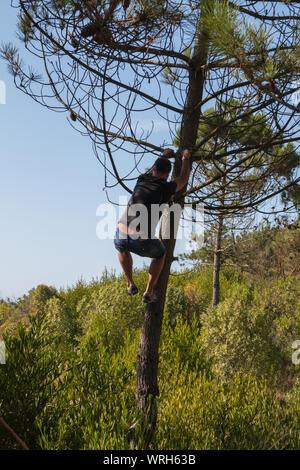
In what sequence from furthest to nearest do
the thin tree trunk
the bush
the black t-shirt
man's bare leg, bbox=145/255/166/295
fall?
the thin tree trunk → the bush → man's bare leg, bbox=145/255/166/295 → the black t-shirt

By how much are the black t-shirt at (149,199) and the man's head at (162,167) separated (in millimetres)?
71

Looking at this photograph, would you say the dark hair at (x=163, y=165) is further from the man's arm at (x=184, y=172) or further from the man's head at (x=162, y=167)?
the man's arm at (x=184, y=172)

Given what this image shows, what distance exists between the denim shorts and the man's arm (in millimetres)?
621

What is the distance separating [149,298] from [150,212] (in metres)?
0.94

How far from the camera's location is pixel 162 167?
4.62m

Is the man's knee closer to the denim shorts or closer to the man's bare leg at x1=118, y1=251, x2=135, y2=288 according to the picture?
the denim shorts

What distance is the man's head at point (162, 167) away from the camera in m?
4.62

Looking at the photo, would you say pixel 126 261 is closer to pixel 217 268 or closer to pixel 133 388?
pixel 133 388

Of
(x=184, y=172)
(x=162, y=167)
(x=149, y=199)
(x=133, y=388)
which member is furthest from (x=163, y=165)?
(x=133, y=388)

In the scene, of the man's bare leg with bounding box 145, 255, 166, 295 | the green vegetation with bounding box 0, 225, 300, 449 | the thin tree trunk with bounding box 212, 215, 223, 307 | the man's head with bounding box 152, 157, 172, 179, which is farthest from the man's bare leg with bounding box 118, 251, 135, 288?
the thin tree trunk with bounding box 212, 215, 223, 307

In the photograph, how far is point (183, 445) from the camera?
4344mm

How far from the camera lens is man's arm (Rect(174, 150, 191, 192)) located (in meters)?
4.55

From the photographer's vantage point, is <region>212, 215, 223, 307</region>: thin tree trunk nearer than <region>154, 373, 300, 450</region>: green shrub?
No

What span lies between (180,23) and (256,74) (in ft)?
4.96
